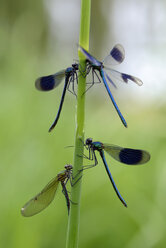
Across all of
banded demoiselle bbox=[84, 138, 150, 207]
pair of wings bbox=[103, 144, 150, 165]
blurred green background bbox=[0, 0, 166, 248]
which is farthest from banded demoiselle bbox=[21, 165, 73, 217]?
blurred green background bbox=[0, 0, 166, 248]

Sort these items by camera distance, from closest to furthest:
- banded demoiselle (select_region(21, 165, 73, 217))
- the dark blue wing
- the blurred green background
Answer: banded demoiselle (select_region(21, 165, 73, 217)), the dark blue wing, the blurred green background

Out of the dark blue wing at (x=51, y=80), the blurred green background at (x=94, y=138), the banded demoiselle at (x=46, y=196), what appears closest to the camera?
the banded demoiselle at (x=46, y=196)

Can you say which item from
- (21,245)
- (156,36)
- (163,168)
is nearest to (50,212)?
(21,245)

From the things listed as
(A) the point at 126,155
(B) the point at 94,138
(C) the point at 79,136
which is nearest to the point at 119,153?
(A) the point at 126,155

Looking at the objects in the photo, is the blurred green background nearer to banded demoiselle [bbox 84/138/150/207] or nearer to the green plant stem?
banded demoiselle [bbox 84/138/150/207]

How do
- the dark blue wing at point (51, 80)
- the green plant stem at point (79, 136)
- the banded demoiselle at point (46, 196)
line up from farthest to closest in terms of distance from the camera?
1. the dark blue wing at point (51, 80)
2. the banded demoiselle at point (46, 196)
3. the green plant stem at point (79, 136)

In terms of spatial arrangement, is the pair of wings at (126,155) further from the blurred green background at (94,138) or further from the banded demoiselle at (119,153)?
the blurred green background at (94,138)

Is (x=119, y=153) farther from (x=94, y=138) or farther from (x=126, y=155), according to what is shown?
(x=94, y=138)

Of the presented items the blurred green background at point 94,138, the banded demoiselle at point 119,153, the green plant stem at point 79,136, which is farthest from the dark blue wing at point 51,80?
the blurred green background at point 94,138

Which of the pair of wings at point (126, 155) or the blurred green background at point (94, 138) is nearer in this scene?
the pair of wings at point (126, 155)

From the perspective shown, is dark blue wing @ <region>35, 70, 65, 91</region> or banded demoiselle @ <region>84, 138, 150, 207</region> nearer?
banded demoiselle @ <region>84, 138, 150, 207</region>
